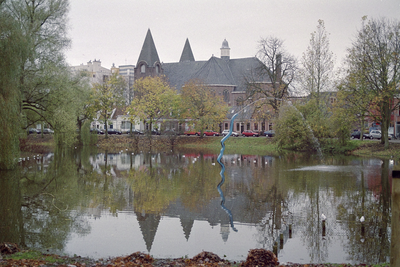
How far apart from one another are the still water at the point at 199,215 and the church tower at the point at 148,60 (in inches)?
2646

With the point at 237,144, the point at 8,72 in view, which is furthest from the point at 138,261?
the point at 237,144

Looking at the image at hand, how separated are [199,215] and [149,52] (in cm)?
7995

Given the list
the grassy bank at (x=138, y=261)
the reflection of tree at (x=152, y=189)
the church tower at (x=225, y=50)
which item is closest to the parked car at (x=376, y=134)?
the reflection of tree at (x=152, y=189)

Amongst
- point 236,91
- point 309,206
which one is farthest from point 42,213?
point 236,91

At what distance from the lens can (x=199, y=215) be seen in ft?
48.4

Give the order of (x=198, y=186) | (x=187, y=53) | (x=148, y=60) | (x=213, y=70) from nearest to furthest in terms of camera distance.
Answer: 1. (x=198, y=186)
2. (x=213, y=70)
3. (x=148, y=60)
4. (x=187, y=53)

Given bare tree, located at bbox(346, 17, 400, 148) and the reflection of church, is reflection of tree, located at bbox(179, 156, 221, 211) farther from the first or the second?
the reflection of church

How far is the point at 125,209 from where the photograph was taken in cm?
1568

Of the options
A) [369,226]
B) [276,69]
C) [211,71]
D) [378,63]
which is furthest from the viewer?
[211,71]

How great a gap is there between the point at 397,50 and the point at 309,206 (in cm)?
3078

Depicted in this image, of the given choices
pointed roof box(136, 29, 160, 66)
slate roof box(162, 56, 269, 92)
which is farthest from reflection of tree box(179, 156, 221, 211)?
pointed roof box(136, 29, 160, 66)

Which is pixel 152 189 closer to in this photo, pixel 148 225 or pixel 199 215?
pixel 199 215

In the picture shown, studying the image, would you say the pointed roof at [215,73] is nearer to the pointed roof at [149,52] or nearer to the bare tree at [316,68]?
the pointed roof at [149,52]

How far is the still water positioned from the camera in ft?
35.7
